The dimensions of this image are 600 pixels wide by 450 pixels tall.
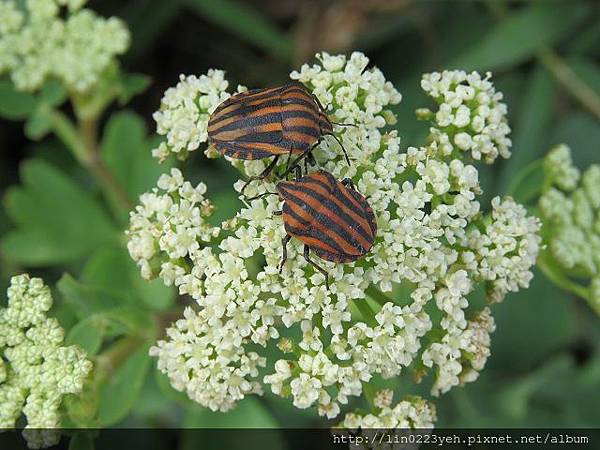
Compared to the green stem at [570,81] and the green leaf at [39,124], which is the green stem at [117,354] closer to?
the green leaf at [39,124]

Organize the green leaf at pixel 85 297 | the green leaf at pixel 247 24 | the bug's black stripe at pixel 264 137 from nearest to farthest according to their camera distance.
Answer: the bug's black stripe at pixel 264 137
the green leaf at pixel 85 297
the green leaf at pixel 247 24

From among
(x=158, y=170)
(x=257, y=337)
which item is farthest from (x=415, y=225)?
(x=158, y=170)

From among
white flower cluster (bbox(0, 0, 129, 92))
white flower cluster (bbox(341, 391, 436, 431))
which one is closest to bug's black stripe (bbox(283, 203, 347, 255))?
white flower cluster (bbox(341, 391, 436, 431))

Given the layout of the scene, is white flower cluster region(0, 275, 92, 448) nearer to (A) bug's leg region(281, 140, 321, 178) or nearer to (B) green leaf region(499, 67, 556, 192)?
(A) bug's leg region(281, 140, 321, 178)

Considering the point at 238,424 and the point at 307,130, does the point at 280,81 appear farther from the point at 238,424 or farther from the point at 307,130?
the point at 307,130

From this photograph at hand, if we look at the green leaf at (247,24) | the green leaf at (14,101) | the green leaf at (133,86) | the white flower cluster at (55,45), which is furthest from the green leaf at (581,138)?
the green leaf at (14,101)

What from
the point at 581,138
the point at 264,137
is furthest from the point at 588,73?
the point at 264,137

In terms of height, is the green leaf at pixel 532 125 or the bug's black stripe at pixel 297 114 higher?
the green leaf at pixel 532 125

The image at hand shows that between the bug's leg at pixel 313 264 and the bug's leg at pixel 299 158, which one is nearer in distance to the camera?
the bug's leg at pixel 313 264
